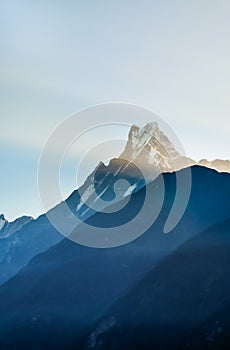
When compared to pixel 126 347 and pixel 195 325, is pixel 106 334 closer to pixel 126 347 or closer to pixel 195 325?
pixel 126 347

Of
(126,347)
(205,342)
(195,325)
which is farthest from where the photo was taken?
(126,347)

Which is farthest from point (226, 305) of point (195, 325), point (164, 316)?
point (164, 316)

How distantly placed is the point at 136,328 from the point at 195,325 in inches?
1127

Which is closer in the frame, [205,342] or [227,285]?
[205,342]

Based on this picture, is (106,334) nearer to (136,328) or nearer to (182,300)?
(136,328)

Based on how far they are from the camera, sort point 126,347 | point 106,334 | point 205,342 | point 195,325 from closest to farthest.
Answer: point 205,342 < point 195,325 < point 126,347 < point 106,334

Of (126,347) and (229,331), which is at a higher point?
(126,347)

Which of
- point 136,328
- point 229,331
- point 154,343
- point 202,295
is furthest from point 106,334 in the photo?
point 229,331

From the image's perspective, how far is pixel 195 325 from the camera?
174 m

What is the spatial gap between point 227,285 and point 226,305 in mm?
15888

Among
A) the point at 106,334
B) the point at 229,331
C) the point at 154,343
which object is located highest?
the point at 106,334

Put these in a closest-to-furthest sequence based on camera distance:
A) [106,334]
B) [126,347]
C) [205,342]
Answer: [205,342] < [126,347] < [106,334]

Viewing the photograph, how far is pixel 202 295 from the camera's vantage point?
193 m

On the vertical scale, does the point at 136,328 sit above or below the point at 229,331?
above
